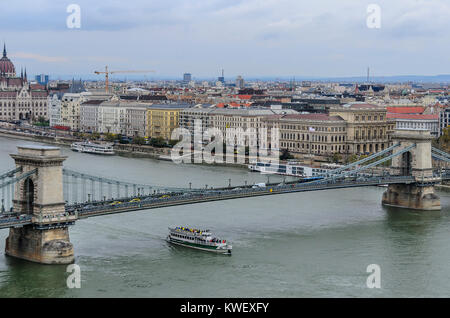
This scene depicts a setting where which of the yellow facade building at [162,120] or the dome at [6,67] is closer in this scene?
the yellow facade building at [162,120]

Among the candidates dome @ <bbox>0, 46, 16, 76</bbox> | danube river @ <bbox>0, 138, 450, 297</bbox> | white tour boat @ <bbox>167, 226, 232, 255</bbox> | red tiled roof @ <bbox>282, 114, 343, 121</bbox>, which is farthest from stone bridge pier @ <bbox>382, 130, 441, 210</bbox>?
dome @ <bbox>0, 46, 16, 76</bbox>

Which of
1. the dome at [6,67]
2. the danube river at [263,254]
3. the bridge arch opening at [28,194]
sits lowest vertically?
the danube river at [263,254]

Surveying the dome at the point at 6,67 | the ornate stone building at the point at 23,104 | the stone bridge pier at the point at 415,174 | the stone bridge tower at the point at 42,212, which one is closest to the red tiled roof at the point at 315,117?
the stone bridge pier at the point at 415,174

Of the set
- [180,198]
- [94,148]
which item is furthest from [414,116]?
[180,198]

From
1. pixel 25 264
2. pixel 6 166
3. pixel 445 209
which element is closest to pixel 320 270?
pixel 25 264

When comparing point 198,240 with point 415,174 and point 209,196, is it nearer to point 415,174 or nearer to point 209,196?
point 209,196

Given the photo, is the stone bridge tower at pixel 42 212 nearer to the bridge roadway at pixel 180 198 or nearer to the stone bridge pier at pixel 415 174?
the bridge roadway at pixel 180 198

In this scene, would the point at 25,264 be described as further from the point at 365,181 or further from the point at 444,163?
the point at 444,163
